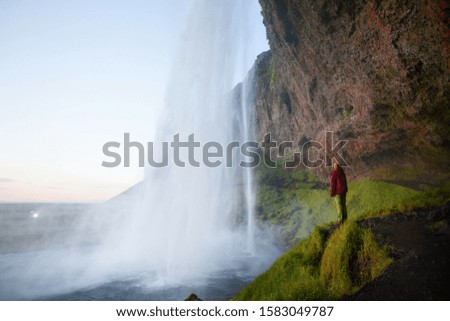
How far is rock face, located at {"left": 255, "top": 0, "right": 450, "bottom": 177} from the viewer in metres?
11.3

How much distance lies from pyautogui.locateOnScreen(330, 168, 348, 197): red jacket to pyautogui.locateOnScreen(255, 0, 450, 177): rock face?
7398 millimetres

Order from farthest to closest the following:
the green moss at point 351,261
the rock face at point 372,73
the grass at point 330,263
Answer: the rock face at point 372,73 < the grass at point 330,263 < the green moss at point 351,261

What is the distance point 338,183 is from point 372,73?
9.86m

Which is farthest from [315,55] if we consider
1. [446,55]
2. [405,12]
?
[446,55]

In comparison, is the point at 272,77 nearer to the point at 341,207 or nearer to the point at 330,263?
the point at 341,207

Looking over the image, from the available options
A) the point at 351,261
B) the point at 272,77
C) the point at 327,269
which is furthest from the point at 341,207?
the point at 272,77

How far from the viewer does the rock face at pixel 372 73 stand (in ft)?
36.9

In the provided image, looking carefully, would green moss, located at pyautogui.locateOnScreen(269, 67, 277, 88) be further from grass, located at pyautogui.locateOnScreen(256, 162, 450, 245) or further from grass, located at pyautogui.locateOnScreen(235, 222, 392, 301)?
grass, located at pyautogui.locateOnScreen(235, 222, 392, 301)

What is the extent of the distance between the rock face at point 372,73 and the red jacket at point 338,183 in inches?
291

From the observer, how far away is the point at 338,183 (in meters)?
8.27

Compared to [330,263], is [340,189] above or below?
above

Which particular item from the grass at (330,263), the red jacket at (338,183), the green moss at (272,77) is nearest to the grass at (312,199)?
the grass at (330,263)

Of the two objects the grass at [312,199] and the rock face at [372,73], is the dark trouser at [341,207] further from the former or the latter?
the rock face at [372,73]
